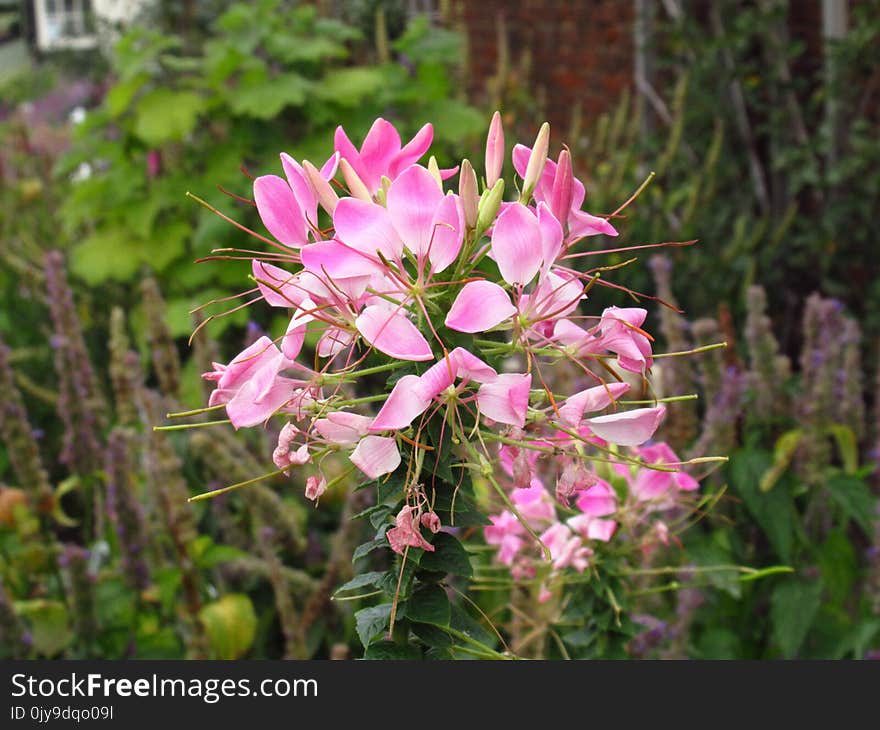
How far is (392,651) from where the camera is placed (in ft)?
2.44

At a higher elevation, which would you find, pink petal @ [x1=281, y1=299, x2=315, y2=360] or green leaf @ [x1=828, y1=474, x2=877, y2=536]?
pink petal @ [x1=281, y1=299, x2=315, y2=360]

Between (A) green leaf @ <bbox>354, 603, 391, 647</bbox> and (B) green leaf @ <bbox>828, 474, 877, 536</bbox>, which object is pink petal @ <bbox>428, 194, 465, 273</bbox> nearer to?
(A) green leaf @ <bbox>354, 603, 391, 647</bbox>

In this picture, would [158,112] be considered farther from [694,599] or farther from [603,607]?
[603,607]

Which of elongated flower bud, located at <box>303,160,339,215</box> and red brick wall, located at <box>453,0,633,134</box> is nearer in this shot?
elongated flower bud, located at <box>303,160,339,215</box>

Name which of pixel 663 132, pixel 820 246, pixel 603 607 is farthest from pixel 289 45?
pixel 603 607

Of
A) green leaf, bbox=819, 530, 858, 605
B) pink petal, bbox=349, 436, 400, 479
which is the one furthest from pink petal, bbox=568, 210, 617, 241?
green leaf, bbox=819, 530, 858, 605

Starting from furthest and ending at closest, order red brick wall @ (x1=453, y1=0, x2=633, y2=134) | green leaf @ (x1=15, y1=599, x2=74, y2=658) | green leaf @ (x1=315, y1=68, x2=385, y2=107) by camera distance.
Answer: red brick wall @ (x1=453, y1=0, x2=633, y2=134) → green leaf @ (x1=315, y1=68, x2=385, y2=107) → green leaf @ (x1=15, y1=599, x2=74, y2=658)

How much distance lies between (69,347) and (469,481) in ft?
5.07

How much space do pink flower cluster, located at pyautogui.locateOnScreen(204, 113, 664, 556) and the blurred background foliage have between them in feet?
1.53

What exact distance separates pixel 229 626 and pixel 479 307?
4.31ft

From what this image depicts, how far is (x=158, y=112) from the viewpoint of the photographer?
3.39 meters

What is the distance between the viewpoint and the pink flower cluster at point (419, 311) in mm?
658

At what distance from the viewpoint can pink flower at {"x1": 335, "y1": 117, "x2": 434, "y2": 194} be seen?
→ 750 millimetres

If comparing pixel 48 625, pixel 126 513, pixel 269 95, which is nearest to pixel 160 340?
pixel 126 513
